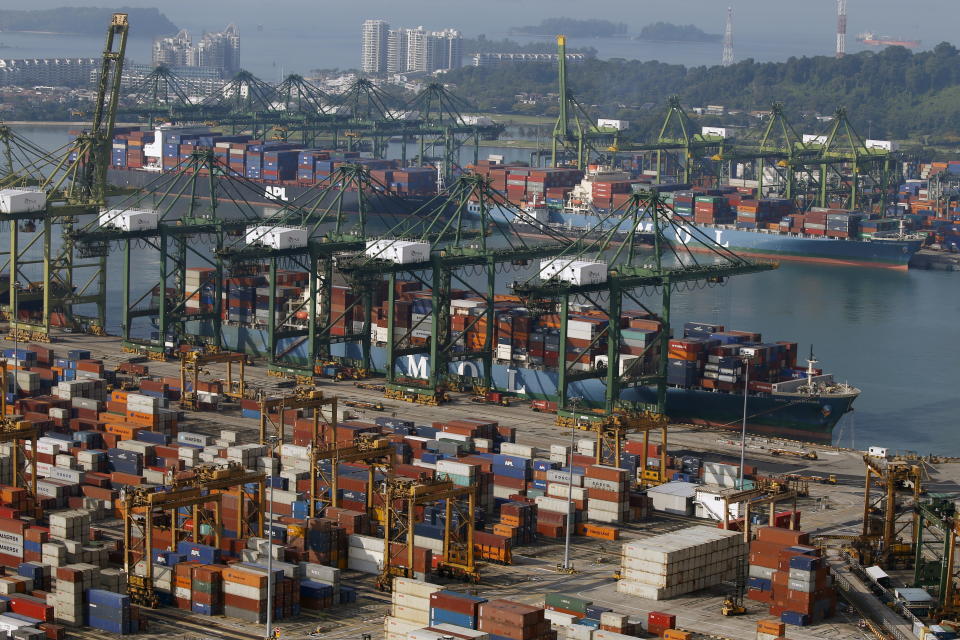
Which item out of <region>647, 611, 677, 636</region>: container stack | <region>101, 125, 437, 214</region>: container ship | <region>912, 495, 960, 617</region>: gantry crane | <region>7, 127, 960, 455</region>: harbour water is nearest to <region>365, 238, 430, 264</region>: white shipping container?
<region>7, 127, 960, 455</region>: harbour water

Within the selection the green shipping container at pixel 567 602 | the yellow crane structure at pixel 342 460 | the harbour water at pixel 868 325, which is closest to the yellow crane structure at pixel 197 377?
the yellow crane structure at pixel 342 460

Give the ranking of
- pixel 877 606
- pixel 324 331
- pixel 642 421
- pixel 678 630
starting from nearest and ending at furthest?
pixel 678 630
pixel 877 606
pixel 642 421
pixel 324 331

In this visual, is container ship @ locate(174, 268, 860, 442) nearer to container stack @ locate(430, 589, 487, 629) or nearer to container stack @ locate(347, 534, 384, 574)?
container stack @ locate(347, 534, 384, 574)

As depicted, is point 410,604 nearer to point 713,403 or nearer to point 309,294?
point 713,403

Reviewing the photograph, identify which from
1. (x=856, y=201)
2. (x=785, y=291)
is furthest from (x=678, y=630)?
(x=856, y=201)

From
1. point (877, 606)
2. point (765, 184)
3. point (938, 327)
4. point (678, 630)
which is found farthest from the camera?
point (765, 184)

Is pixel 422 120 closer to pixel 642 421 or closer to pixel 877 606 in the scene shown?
pixel 642 421

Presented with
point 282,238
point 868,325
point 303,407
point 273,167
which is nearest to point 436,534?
point 303,407
